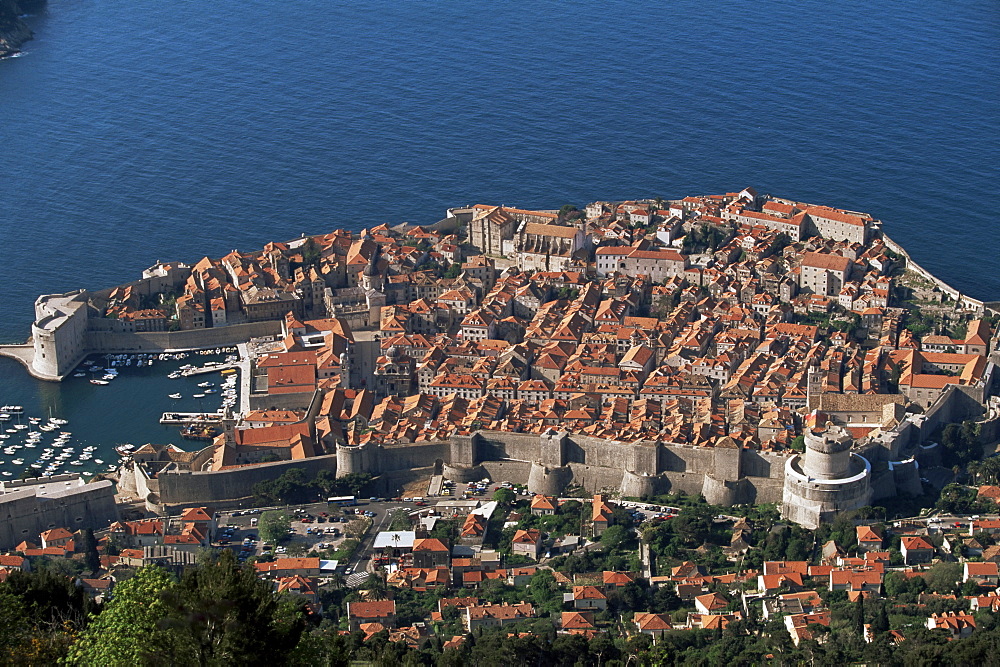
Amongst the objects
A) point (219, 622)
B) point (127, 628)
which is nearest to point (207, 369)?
point (127, 628)

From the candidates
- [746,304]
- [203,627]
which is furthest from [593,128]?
[203,627]

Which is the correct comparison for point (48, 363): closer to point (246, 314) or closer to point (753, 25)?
point (246, 314)

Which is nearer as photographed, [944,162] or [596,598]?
[596,598]

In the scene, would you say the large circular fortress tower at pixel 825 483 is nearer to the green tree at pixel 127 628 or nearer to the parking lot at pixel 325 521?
the parking lot at pixel 325 521

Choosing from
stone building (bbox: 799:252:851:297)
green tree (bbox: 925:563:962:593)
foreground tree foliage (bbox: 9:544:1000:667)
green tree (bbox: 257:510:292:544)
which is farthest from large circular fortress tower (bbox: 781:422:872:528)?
green tree (bbox: 257:510:292:544)

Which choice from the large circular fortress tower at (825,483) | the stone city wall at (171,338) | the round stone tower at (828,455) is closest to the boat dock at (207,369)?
the stone city wall at (171,338)

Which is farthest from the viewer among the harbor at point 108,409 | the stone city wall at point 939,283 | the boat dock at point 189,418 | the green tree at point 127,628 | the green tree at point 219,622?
the stone city wall at point 939,283

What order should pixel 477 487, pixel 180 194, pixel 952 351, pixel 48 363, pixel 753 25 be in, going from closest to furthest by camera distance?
pixel 477 487 → pixel 952 351 → pixel 48 363 → pixel 180 194 → pixel 753 25
